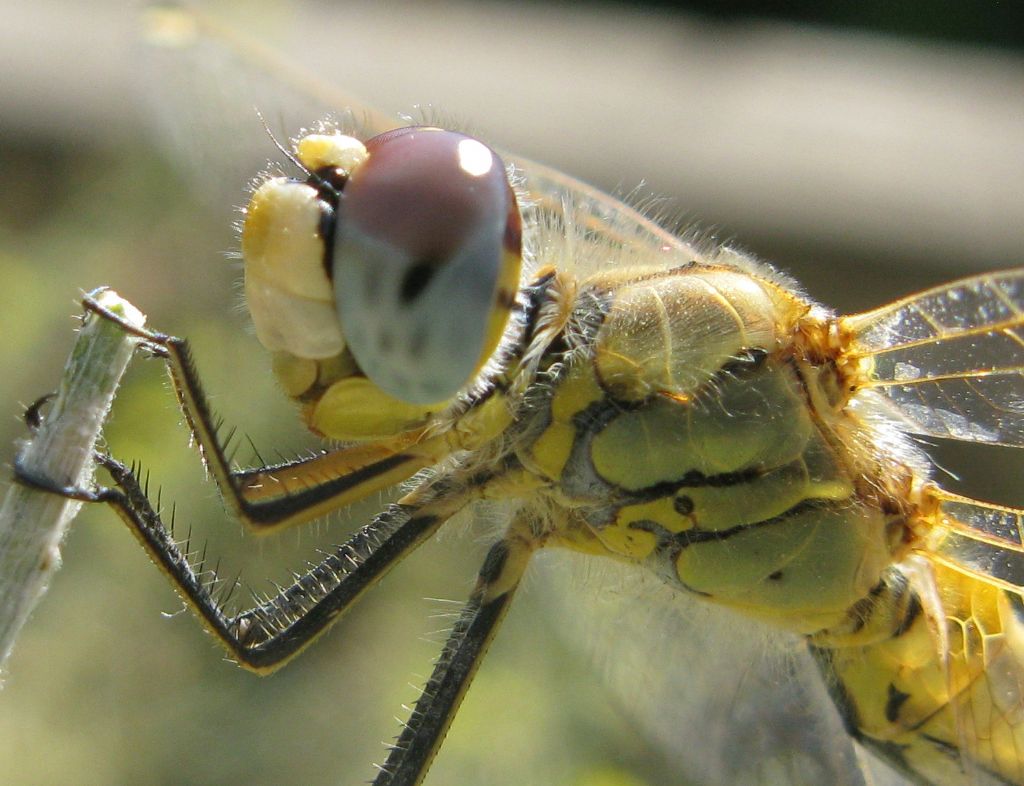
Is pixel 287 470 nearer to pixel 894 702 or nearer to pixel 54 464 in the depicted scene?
pixel 54 464

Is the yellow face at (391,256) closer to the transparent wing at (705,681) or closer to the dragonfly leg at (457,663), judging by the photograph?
the dragonfly leg at (457,663)

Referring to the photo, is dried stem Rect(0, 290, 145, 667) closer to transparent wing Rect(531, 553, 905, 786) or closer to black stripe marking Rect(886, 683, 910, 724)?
transparent wing Rect(531, 553, 905, 786)

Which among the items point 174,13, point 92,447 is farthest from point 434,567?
point 92,447

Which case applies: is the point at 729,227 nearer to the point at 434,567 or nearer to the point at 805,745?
the point at 434,567

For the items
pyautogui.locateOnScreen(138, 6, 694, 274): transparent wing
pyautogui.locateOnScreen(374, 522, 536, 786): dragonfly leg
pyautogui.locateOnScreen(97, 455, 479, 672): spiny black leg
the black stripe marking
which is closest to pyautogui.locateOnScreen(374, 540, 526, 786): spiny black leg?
pyautogui.locateOnScreen(374, 522, 536, 786): dragonfly leg

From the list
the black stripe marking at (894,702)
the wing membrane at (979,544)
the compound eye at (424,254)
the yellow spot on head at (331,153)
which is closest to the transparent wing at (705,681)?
the black stripe marking at (894,702)

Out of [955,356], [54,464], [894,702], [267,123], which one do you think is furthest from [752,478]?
[267,123]
